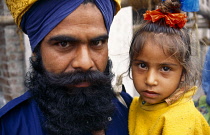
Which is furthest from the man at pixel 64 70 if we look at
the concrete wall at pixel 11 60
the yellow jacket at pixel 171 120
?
the concrete wall at pixel 11 60

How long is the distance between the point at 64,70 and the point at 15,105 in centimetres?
42

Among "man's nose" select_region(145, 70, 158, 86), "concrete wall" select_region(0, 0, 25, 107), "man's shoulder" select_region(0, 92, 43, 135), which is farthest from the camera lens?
"concrete wall" select_region(0, 0, 25, 107)

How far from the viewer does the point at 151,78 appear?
1703mm

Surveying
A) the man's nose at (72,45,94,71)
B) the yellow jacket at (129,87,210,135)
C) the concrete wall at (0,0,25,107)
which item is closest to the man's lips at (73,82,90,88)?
the man's nose at (72,45,94,71)

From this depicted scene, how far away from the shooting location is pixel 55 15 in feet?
5.29

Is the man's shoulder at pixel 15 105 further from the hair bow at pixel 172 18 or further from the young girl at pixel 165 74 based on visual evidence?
the hair bow at pixel 172 18

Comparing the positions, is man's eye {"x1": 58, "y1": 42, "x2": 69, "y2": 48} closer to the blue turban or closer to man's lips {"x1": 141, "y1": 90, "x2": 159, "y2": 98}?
the blue turban

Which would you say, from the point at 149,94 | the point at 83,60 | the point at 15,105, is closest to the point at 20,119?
the point at 15,105

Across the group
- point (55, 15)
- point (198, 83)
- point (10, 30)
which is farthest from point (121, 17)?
point (55, 15)

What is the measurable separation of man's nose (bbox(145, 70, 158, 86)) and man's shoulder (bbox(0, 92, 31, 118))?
2.93 ft

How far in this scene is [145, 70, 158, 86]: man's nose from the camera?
1.70 meters

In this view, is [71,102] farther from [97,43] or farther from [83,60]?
[97,43]

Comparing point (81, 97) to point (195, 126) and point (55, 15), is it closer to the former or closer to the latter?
point (55, 15)

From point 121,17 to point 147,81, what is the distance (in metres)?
2.42
